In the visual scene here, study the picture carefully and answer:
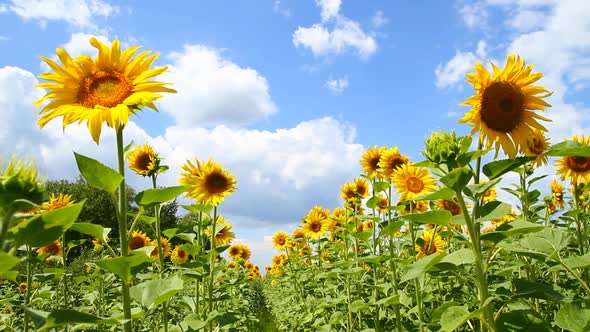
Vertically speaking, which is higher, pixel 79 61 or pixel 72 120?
pixel 79 61

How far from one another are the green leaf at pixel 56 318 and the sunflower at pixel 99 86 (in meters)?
0.88

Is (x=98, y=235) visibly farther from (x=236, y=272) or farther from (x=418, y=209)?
(x=236, y=272)

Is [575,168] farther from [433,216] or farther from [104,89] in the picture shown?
[104,89]

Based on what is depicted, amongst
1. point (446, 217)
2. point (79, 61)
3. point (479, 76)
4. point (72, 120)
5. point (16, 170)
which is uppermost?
point (79, 61)

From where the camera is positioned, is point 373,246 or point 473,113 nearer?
point 473,113

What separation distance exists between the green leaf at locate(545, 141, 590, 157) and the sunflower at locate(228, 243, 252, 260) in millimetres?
8060

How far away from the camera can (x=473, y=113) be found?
2307mm

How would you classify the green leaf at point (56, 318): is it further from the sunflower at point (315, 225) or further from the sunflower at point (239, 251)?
the sunflower at point (239, 251)

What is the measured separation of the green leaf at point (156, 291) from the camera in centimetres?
171

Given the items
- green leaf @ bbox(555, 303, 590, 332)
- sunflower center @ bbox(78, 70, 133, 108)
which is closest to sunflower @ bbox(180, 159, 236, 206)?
sunflower center @ bbox(78, 70, 133, 108)

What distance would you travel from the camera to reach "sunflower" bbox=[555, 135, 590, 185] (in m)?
4.31

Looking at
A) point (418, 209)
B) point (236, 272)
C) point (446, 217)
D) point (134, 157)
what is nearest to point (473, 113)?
point (446, 217)

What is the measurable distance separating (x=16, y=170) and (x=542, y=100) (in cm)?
241

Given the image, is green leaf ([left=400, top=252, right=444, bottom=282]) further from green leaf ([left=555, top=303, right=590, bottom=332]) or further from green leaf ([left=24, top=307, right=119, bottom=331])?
green leaf ([left=24, top=307, right=119, bottom=331])
